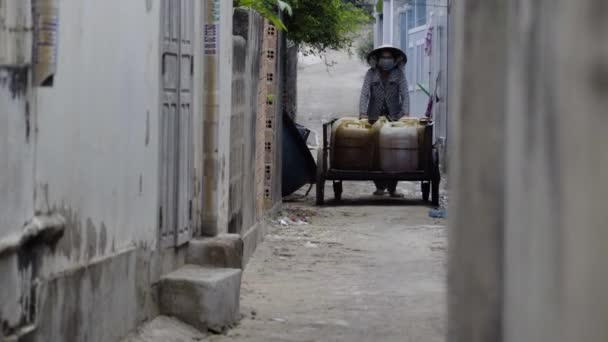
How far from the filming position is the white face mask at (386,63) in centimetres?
1566

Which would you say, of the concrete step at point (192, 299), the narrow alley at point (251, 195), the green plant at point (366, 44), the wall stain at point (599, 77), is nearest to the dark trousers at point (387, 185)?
the narrow alley at point (251, 195)

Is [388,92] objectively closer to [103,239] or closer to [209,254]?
[209,254]

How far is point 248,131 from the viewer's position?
10.0 metres

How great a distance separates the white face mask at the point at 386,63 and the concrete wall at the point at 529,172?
1206 cm

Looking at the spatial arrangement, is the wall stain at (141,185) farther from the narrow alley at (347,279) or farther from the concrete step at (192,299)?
the narrow alley at (347,279)

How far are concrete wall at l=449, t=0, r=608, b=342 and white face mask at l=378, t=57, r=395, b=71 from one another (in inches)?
475

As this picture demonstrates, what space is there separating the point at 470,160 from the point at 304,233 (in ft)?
28.2

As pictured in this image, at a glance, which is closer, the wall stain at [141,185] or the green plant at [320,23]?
the wall stain at [141,185]

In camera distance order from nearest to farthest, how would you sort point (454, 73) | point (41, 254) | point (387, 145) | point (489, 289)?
point (489, 289), point (454, 73), point (41, 254), point (387, 145)

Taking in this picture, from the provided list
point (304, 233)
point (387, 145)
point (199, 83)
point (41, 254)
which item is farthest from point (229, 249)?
point (387, 145)

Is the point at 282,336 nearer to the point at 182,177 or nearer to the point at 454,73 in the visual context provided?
the point at 182,177

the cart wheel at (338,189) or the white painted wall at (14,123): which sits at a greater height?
the white painted wall at (14,123)

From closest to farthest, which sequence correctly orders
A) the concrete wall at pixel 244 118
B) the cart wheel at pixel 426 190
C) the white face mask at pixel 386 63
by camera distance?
the concrete wall at pixel 244 118 → the cart wheel at pixel 426 190 → the white face mask at pixel 386 63

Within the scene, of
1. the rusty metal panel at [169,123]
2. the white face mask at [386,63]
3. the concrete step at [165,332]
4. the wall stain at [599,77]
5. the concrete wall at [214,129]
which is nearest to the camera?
the wall stain at [599,77]
